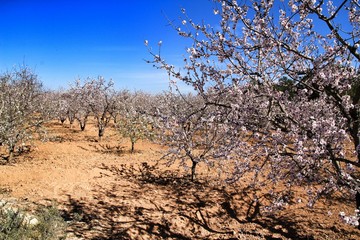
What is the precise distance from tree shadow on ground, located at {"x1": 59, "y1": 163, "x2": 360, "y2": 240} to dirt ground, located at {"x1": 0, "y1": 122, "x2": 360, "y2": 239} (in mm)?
25

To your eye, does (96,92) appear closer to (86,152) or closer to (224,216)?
(86,152)

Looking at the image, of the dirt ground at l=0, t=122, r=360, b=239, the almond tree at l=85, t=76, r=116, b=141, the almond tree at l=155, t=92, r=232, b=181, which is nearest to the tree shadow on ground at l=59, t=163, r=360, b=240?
the dirt ground at l=0, t=122, r=360, b=239

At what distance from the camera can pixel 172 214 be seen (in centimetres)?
792

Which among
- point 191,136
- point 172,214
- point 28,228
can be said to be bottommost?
point 172,214

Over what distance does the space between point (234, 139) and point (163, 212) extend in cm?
395

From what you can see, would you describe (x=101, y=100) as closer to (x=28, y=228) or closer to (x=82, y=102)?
(x=82, y=102)

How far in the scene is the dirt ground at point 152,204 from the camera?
704 centimetres

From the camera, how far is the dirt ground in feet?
23.1

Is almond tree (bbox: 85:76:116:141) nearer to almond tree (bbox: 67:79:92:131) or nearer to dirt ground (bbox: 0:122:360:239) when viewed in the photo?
almond tree (bbox: 67:79:92:131)

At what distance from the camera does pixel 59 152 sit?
14516 mm

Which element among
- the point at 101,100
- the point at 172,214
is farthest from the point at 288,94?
the point at 101,100

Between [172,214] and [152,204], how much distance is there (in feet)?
2.77

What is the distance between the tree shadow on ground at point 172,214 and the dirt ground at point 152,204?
0.02 meters

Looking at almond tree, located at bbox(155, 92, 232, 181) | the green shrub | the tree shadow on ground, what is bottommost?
the tree shadow on ground
